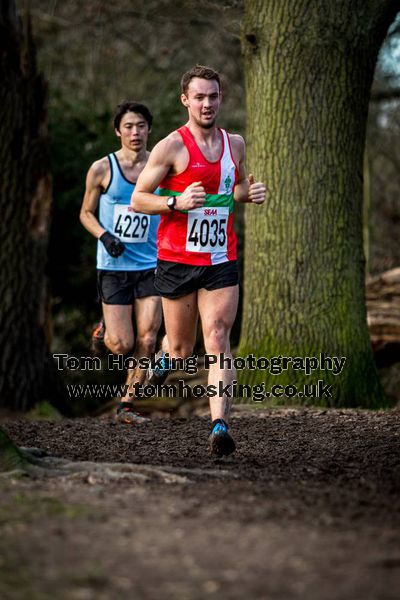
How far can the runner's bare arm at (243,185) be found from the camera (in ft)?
22.7

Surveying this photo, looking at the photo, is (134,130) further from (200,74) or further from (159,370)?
(200,74)

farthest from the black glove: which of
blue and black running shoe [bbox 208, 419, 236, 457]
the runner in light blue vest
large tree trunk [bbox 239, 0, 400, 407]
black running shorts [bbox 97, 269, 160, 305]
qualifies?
blue and black running shoe [bbox 208, 419, 236, 457]

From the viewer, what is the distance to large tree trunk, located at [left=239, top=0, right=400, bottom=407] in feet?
30.8

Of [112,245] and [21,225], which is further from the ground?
[21,225]

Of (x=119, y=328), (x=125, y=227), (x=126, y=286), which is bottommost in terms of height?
(x=119, y=328)

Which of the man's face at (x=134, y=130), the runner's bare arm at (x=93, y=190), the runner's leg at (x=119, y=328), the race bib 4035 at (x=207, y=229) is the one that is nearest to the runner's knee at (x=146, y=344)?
the runner's leg at (x=119, y=328)

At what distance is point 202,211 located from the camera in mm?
6684

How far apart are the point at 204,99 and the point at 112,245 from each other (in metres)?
2.39

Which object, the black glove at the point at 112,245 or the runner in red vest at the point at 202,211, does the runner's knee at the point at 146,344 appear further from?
the runner in red vest at the point at 202,211

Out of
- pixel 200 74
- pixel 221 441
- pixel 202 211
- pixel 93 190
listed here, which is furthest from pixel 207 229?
pixel 93 190

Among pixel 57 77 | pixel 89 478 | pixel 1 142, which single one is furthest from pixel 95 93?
pixel 89 478

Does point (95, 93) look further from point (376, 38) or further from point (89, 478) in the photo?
point (89, 478)

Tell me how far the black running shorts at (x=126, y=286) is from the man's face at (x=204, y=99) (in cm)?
256

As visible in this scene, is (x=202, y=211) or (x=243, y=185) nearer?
(x=202, y=211)
